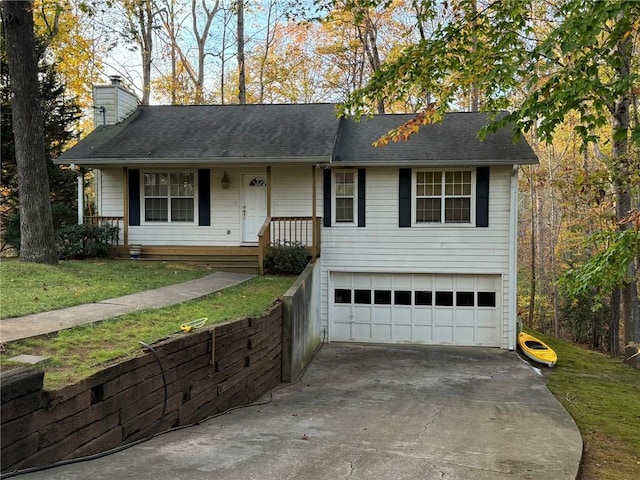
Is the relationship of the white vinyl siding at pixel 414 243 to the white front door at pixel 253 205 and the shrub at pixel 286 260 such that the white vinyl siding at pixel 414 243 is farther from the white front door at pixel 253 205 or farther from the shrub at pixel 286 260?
the white front door at pixel 253 205

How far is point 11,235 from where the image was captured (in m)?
15.1

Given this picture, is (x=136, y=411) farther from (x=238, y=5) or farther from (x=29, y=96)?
(x=238, y=5)

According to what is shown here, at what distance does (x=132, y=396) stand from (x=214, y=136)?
1074cm

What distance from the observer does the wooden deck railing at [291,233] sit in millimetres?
12297

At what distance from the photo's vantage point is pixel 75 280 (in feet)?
30.6

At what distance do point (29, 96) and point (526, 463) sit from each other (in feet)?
37.7

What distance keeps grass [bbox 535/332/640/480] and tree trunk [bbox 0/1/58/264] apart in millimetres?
10728

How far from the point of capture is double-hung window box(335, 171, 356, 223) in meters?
13.6

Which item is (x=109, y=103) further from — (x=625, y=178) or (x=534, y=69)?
(x=625, y=178)

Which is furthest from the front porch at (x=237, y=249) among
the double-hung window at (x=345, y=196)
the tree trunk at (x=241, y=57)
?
the tree trunk at (x=241, y=57)

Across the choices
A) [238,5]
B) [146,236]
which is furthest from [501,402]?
[238,5]

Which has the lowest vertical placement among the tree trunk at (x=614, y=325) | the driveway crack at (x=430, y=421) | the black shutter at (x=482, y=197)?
the tree trunk at (x=614, y=325)

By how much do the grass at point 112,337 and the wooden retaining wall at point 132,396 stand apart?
0.58ft

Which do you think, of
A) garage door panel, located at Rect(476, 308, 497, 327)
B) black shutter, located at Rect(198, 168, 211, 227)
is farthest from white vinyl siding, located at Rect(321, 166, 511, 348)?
black shutter, located at Rect(198, 168, 211, 227)
